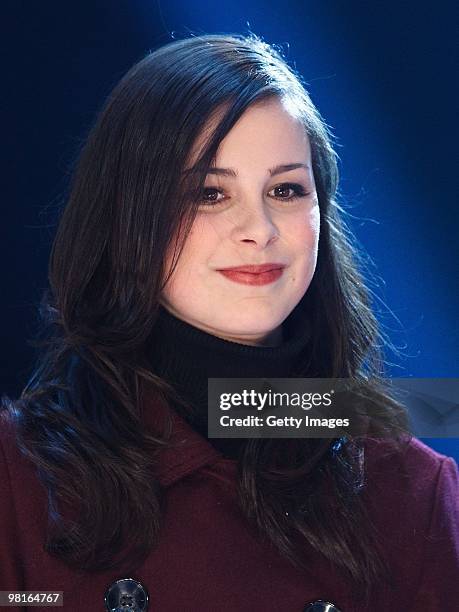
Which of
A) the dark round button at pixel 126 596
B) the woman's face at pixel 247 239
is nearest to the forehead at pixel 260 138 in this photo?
the woman's face at pixel 247 239

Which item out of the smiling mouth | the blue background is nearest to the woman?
the smiling mouth

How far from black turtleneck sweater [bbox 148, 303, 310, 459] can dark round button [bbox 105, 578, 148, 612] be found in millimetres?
258

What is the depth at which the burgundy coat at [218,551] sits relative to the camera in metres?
1.60

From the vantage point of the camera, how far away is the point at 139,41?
6.78 feet

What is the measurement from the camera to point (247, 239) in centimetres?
166

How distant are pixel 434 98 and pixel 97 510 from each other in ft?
3.44

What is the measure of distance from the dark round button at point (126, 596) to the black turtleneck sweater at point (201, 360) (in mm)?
258

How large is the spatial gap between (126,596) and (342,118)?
1005 millimetres

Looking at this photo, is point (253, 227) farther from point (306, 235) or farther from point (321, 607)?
point (321, 607)

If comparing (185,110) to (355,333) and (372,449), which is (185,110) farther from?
(372,449)

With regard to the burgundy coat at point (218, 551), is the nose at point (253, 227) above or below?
above

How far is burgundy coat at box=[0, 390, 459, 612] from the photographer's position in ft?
5.24

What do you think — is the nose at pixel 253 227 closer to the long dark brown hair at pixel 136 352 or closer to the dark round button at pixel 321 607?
the long dark brown hair at pixel 136 352

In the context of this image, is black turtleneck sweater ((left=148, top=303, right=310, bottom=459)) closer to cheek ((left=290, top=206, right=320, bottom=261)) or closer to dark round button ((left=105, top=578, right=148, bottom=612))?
cheek ((left=290, top=206, right=320, bottom=261))
